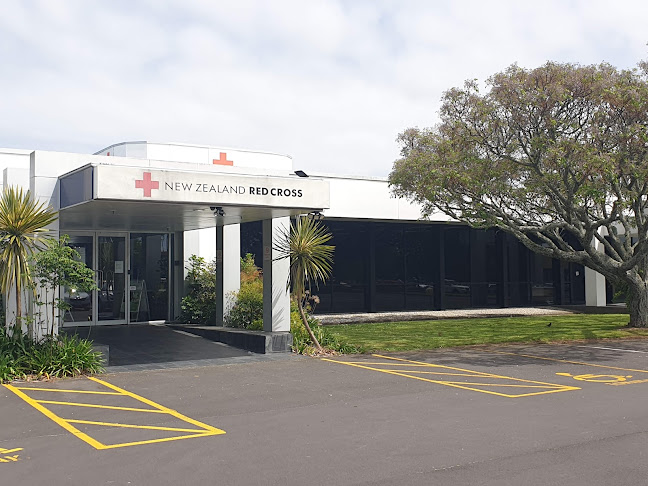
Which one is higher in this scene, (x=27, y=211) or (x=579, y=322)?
(x=27, y=211)

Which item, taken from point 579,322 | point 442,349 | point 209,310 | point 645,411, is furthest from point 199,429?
point 579,322

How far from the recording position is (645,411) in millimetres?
9289

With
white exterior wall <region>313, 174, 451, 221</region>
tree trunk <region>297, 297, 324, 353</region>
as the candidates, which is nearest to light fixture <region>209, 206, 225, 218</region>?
tree trunk <region>297, 297, 324, 353</region>

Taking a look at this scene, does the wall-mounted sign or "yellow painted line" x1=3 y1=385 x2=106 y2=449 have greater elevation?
the wall-mounted sign

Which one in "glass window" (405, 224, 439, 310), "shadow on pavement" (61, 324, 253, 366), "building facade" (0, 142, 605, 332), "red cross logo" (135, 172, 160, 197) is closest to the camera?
"red cross logo" (135, 172, 160, 197)

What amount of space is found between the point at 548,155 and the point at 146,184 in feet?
31.7

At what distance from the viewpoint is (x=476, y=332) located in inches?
831

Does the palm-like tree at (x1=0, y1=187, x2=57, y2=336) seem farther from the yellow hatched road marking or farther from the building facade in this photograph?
the yellow hatched road marking

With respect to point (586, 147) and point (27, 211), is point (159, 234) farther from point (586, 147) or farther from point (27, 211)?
point (586, 147)

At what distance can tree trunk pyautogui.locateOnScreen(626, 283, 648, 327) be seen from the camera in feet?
70.2

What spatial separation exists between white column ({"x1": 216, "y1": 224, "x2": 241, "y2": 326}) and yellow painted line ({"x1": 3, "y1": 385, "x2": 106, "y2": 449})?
7544 mm

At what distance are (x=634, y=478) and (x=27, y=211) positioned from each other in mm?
10438

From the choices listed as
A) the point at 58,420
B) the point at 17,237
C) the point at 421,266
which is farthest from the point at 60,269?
the point at 421,266

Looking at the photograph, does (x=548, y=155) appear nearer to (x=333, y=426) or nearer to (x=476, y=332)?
(x=476, y=332)
